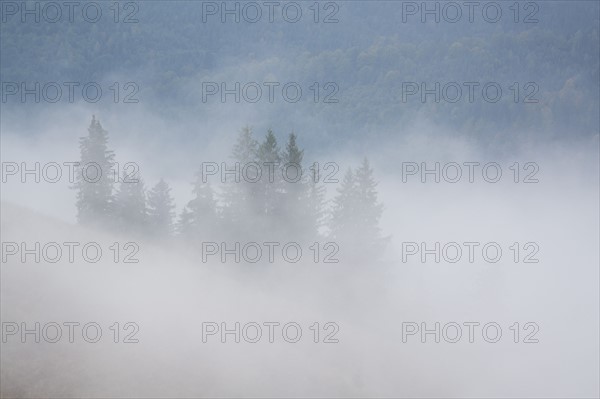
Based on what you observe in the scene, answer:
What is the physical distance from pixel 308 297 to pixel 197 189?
11.3 meters

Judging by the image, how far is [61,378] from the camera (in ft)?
83.8

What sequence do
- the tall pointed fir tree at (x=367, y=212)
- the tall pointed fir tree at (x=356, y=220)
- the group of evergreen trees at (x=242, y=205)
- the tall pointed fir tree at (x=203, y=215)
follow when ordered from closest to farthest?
the group of evergreen trees at (x=242, y=205) → the tall pointed fir tree at (x=203, y=215) → the tall pointed fir tree at (x=356, y=220) → the tall pointed fir tree at (x=367, y=212)

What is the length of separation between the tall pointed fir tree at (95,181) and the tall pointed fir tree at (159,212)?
2.92 meters

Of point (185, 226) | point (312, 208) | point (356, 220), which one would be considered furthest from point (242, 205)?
point (356, 220)

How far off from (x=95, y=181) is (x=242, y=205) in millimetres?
10666

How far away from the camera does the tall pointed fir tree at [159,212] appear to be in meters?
42.8

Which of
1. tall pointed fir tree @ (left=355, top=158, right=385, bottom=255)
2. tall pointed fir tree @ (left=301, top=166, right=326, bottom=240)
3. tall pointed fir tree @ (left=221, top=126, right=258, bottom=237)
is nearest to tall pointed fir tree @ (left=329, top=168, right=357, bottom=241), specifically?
tall pointed fir tree @ (left=355, top=158, right=385, bottom=255)

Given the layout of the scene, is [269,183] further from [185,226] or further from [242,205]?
[185,226]

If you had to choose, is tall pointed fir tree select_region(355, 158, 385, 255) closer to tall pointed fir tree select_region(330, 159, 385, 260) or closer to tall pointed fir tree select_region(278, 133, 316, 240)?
tall pointed fir tree select_region(330, 159, 385, 260)

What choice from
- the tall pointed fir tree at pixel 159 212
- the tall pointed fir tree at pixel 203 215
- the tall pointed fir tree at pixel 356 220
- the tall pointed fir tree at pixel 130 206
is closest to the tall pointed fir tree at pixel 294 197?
the tall pointed fir tree at pixel 356 220

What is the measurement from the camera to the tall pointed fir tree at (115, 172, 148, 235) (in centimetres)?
4188

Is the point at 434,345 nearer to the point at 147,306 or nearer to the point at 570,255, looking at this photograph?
the point at 147,306

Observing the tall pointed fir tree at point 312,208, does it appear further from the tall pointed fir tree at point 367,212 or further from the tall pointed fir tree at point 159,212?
the tall pointed fir tree at point 159,212

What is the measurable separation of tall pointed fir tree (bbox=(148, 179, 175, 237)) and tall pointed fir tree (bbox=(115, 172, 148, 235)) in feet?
2.30
